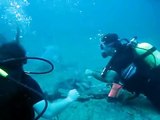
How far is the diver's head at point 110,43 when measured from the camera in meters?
5.64

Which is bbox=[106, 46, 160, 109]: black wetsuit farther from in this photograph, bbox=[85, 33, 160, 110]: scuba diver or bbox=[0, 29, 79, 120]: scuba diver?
bbox=[0, 29, 79, 120]: scuba diver

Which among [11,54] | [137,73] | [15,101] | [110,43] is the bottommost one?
[15,101]

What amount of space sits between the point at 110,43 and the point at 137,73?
82 centimetres

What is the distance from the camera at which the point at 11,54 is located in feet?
7.49

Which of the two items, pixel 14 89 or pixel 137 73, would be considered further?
pixel 137 73

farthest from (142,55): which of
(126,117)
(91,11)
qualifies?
(91,11)

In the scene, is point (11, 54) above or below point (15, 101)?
above

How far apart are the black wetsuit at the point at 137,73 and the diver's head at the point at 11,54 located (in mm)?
3335

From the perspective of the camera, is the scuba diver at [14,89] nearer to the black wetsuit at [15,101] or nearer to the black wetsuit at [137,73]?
the black wetsuit at [15,101]

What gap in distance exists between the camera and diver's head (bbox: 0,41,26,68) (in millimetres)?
2180

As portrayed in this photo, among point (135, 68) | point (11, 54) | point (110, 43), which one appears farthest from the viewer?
point (110, 43)

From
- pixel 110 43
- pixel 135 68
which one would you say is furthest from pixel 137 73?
pixel 110 43

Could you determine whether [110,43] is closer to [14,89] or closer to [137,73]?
[137,73]

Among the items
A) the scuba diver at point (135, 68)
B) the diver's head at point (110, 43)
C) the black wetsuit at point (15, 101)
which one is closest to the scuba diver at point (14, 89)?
the black wetsuit at point (15, 101)
